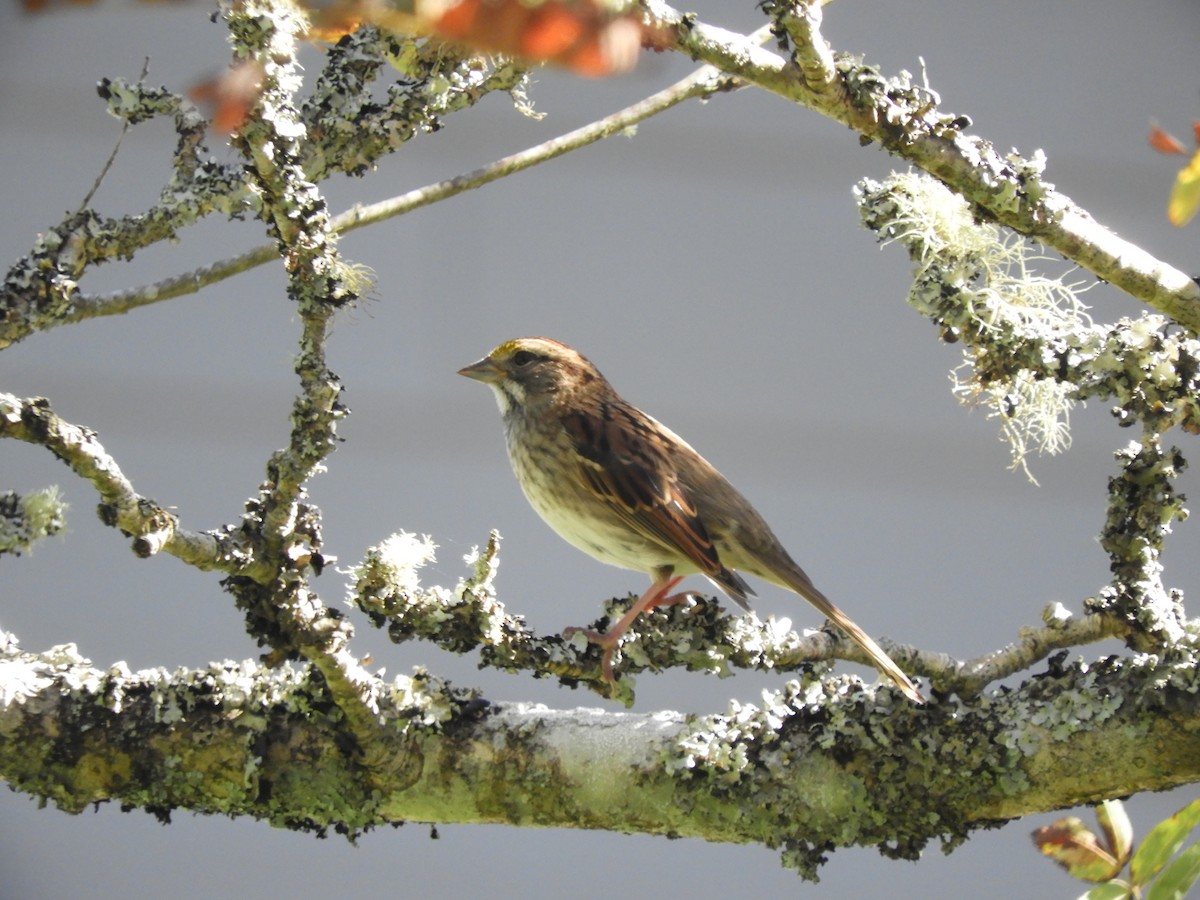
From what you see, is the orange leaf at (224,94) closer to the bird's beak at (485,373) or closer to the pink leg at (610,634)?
the pink leg at (610,634)

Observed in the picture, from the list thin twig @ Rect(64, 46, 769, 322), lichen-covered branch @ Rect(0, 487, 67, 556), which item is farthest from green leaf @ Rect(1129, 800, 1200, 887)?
thin twig @ Rect(64, 46, 769, 322)

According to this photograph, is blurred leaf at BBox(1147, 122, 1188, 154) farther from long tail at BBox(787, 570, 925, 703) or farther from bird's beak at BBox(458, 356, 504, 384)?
bird's beak at BBox(458, 356, 504, 384)

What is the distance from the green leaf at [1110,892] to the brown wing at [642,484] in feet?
4.63

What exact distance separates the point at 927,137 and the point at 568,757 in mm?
1366

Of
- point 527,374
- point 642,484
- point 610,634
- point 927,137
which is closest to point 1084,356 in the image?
point 927,137

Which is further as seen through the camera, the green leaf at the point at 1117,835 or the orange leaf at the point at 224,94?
the green leaf at the point at 1117,835

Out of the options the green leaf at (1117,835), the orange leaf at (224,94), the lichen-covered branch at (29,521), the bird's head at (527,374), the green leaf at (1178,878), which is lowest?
the green leaf at (1178,878)

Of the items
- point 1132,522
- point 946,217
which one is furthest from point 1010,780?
point 946,217

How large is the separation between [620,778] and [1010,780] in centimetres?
75

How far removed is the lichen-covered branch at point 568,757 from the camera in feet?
8.00

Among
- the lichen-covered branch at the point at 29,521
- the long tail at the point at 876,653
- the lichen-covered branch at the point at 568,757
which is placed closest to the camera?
the lichen-covered branch at the point at 29,521

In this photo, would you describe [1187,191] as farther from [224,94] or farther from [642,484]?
[642,484]

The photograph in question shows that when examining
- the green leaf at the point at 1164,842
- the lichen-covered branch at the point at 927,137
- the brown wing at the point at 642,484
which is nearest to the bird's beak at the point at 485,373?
the brown wing at the point at 642,484

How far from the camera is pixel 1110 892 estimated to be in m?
2.10
